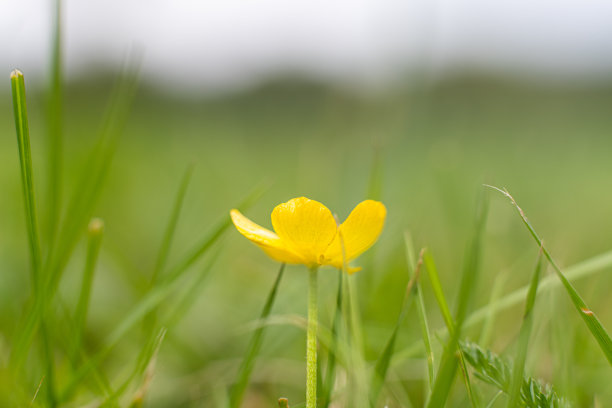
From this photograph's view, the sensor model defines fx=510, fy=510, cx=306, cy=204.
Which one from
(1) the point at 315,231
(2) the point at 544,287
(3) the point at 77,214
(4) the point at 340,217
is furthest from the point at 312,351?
(4) the point at 340,217

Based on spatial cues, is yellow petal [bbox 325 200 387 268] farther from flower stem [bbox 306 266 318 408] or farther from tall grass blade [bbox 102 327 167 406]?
tall grass blade [bbox 102 327 167 406]

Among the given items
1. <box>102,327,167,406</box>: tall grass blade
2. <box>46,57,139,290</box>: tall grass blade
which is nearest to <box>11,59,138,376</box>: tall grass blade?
<box>46,57,139,290</box>: tall grass blade

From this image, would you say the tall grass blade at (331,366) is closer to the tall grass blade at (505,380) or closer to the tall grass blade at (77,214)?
the tall grass blade at (505,380)

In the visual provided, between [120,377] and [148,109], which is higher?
[120,377]

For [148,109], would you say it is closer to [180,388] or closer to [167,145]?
[167,145]

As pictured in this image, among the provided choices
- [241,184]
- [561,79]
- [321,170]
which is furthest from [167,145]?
[561,79]

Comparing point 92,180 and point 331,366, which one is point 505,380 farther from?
point 92,180

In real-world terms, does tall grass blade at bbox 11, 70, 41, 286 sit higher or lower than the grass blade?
higher
